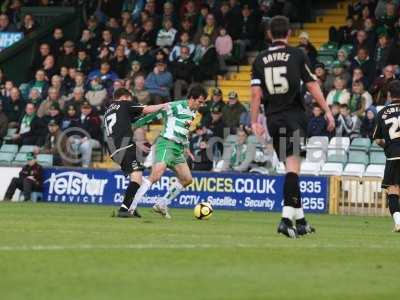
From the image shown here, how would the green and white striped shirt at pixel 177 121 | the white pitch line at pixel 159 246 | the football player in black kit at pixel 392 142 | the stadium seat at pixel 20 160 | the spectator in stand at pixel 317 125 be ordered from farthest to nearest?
the stadium seat at pixel 20 160 < the spectator in stand at pixel 317 125 < the green and white striped shirt at pixel 177 121 < the football player in black kit at pixel 392 142 < the white pitch line at pixel 159 246

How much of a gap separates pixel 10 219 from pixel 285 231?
5.39 metres

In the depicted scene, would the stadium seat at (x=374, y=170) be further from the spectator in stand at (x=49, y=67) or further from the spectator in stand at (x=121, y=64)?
the spectator in stand at (x=49, y=67)

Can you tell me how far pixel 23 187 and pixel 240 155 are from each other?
506 cm

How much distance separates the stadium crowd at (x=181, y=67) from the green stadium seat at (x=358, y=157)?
1.52 ft

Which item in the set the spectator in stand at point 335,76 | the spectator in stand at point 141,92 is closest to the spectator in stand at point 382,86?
the spectator in stand at point 335,76

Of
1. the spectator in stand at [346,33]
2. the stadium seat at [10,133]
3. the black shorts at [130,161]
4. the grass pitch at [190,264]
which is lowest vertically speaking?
the grass pitch at [190,264]

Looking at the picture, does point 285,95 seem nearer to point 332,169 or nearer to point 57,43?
point 332,169

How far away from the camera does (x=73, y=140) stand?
2883cm

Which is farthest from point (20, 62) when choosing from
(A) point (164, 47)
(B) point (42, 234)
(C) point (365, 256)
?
(C) point (365, 256)

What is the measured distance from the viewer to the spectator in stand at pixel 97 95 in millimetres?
30188

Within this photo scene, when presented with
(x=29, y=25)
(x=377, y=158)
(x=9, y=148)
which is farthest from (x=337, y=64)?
(x=29, y=25)

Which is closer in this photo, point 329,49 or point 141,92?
point 141,92

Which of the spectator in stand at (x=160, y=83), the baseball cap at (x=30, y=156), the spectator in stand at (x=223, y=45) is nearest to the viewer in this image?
the baseball cap at (x=30, y=156)

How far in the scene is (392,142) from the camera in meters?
16.5
